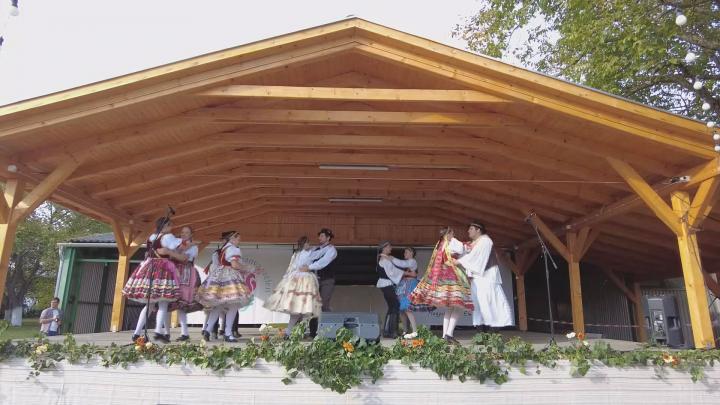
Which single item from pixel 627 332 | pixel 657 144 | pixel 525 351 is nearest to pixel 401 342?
pixel 525 351

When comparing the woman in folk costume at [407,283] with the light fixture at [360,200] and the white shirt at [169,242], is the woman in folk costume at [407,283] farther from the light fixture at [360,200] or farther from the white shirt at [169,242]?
the white shirt at [169,242]

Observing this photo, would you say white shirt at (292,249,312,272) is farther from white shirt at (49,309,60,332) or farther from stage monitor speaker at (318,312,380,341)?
white shirt at (49,309,60,332)

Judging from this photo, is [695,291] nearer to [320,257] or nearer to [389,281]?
[389,281]

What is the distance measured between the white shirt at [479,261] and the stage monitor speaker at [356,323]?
1.27 m

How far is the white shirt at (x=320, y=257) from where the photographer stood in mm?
5598

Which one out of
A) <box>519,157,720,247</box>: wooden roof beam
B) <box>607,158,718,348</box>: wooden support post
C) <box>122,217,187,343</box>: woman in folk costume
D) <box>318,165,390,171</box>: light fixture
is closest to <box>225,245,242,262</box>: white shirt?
<box>122,217,187,343</box>: woman in folk costume

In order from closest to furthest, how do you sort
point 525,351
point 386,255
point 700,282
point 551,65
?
point 525,351 < point 700,282 < point 386,255 < point 551,65

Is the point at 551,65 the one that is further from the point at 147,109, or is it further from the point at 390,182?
the point at 147,109

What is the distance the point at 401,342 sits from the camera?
3855 mm

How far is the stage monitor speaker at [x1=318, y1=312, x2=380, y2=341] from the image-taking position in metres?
4.28

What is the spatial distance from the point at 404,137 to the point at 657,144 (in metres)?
2.63

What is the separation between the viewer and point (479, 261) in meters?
5.10

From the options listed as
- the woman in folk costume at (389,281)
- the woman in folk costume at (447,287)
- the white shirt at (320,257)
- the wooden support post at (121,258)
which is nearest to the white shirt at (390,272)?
the woman in folk costume at (389,281)

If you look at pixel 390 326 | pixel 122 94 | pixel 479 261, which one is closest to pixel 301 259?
pixel 390 326
